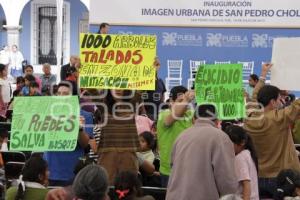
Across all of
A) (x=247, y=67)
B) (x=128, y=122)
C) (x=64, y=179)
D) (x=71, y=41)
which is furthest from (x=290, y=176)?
(x=71, y=41)

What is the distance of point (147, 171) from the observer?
737cm

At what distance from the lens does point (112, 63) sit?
785 cm

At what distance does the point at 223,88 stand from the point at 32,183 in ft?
9.06

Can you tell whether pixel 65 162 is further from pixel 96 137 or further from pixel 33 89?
pixel 33 89

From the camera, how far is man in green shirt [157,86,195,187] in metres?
6.84

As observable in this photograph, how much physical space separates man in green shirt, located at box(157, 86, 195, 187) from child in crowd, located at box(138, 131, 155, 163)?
449 millimetres

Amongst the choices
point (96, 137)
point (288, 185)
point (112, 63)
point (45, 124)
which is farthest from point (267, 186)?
point (112, 63)

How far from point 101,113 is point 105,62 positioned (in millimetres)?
1171

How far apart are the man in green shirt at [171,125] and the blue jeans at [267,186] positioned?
0.92m

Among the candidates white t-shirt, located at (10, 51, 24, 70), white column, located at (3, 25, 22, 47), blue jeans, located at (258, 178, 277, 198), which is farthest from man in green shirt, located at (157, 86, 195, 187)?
white column, located at (3, 25, 22, 47)

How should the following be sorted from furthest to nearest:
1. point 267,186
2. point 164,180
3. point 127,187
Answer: point 164,180 → point 267,186 → point 127,187

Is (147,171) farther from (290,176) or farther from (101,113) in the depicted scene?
(290,176)

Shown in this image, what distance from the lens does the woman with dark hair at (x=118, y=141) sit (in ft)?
21.9

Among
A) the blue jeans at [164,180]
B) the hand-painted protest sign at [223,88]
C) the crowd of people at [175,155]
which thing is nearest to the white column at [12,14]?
the crowd of people at [175,155]
